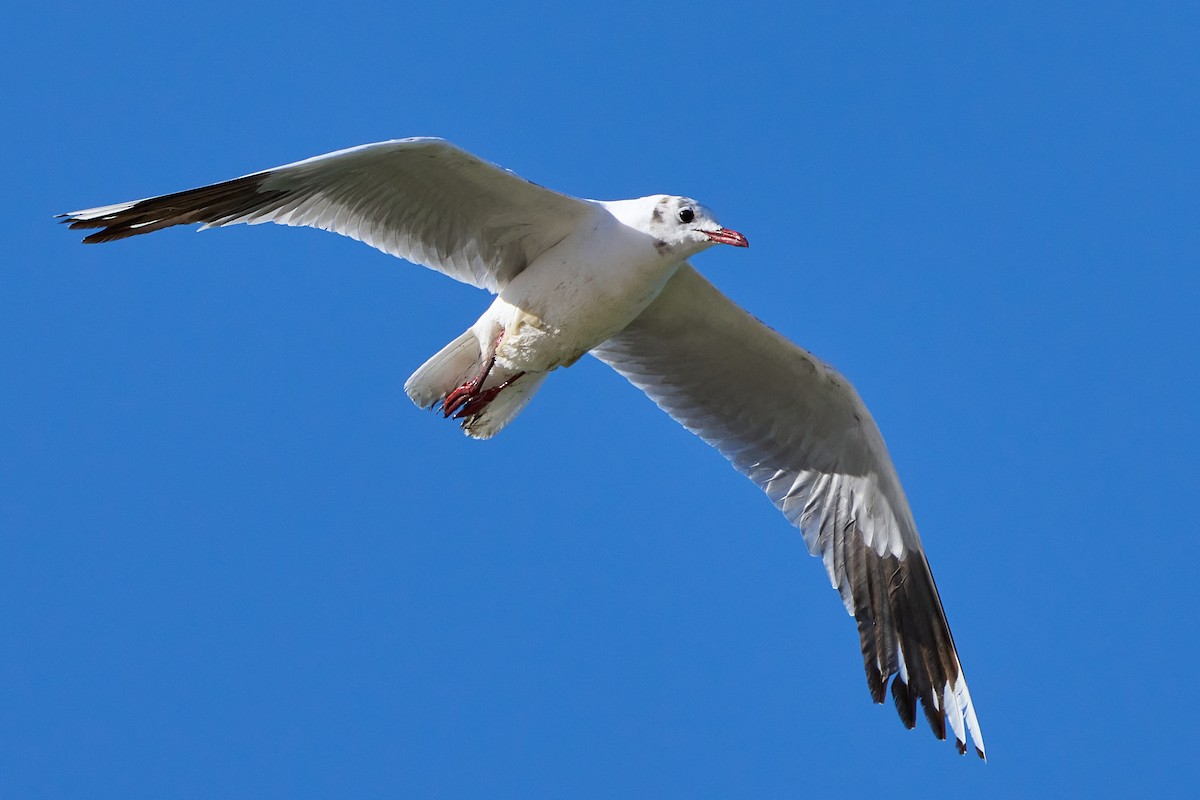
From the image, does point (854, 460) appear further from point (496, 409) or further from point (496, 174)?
point (496, 174)

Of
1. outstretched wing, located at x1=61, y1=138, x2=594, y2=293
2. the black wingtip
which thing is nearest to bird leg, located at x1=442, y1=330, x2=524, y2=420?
outstretched wing, located at x1=61, y1=138, x2=594, y2=293

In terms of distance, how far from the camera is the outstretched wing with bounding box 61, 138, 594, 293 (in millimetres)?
7270

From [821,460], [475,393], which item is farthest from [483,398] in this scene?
[821,460]

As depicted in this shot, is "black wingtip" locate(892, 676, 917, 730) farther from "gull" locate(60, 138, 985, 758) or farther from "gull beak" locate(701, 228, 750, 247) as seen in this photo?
"gull beak" locate(701, 228, 750, 247)

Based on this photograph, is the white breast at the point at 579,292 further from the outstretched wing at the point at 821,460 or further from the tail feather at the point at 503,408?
the outstretched wing at the point at 821,460

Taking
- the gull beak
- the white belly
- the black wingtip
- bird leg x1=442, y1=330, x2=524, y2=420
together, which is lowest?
the black wingtip

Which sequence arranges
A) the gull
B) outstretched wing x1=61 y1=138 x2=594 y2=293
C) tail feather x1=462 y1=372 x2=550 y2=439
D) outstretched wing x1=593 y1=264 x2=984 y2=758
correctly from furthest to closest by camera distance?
outstretched wing x1=593 y1=264 x2=984 y2=758
tail feather x1=462 y1=372 x2=550 y2=439
the gull
outstretched wing x1=61 y1=138 x2=594 y2=293

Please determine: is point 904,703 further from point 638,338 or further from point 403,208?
point 403,208

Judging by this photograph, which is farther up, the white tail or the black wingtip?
the white tail

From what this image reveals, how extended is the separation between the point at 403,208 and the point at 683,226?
1553 mm

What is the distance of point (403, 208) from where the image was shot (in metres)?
7.90

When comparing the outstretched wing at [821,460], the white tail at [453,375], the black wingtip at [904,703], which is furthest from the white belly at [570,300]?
the black wingtip at [904,703]

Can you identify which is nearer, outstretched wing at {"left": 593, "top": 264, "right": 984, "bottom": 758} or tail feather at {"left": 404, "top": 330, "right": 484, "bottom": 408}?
tail feather at {"left": 404, "top": 330, "right": 484, "bottom": 408}

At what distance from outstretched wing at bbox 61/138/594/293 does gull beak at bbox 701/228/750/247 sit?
733 mm
